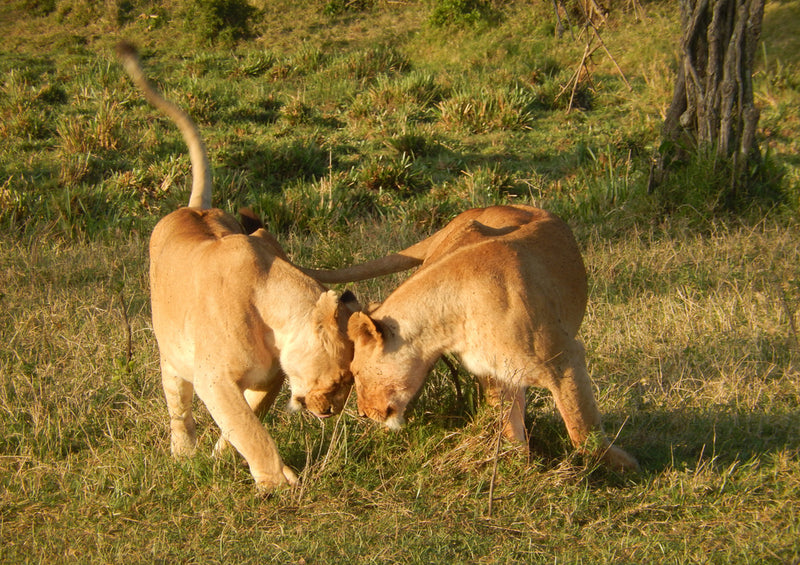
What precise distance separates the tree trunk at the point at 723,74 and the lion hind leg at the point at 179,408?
577 cm

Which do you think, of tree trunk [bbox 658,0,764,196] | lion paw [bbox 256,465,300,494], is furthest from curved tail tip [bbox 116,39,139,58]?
tree trunk [bbox 658,0,764,196]

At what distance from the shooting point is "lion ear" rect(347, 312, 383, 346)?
362 cm

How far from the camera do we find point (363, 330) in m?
3.68

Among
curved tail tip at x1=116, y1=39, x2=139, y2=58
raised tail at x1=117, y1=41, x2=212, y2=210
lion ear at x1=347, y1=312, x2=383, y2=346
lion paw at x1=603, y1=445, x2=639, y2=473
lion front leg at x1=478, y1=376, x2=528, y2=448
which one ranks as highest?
curved tail tip at x1=116, y1=39, x2=139, y2=58

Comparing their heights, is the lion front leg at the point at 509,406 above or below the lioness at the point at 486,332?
below

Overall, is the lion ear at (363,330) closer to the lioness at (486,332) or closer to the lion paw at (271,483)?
the lioness at (486,332)

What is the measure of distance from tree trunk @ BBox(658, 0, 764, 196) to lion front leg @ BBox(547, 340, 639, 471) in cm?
497

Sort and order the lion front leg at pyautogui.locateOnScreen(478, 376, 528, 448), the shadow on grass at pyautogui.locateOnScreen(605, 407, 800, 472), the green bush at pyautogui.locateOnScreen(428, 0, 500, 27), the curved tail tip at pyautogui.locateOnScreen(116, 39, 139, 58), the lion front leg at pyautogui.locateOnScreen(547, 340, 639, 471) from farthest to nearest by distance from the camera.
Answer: the green bush at pyautogui.locateOnScreen(428, 0, 500, 27), the curved tail tip at pyautogui.locateOnScreen(116, 39, 139, 58), the shadow on grass at pyautogui.locateOnScreen(605, 407, 800, 472), the lion front leg at pyautogui.locateOnScreen(478, 376, 528, 448), the lion front leg at pyautogui.locateOnScreen(547, 340, 639, 471)

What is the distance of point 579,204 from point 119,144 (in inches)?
242

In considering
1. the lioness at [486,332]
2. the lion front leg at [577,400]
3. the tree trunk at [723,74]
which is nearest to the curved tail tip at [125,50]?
the lioness at [486,332]

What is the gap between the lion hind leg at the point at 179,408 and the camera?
173 inches

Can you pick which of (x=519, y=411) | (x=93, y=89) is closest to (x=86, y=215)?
(x=93, y=89)

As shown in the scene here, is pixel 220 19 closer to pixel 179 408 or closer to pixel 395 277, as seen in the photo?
pixel 395 277

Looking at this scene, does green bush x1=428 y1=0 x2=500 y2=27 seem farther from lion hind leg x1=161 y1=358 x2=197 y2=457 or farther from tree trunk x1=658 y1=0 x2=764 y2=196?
lion hind leg x1=161 y1=358 x2=197 y2=457
